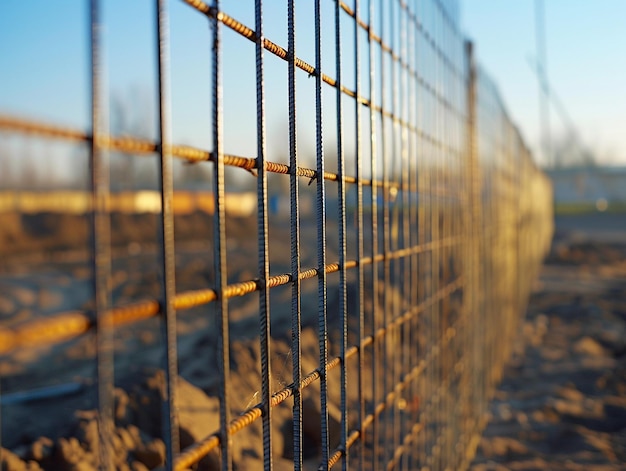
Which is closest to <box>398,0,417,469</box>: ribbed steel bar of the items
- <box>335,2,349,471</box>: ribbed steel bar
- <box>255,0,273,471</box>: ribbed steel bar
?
<box>335,2,349,471</box>: ribbed steel bar

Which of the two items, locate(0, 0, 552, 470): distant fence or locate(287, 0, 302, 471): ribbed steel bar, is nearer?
locate(0, 0, 552, 470): distant fence

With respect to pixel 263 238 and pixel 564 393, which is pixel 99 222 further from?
pixel 564 393

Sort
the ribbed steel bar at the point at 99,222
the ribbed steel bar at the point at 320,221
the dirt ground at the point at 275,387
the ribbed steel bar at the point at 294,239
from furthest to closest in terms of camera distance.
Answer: the dirt ground at the point at 275,387 → the ribbed steel bar at the point at 320,221 → the ribbed steel bar at the point at 294,239 → the ribbed steel bar at the point at 99,222

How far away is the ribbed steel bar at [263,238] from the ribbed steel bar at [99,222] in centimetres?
54

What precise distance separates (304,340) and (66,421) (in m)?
2.14

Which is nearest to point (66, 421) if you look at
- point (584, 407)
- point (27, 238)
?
point (584, 407)

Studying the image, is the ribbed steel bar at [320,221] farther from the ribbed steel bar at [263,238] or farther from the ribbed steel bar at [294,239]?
the ribbed steel bar at [263,238]

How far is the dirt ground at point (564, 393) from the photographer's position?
16.6ft

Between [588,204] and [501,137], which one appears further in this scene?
[588,204]

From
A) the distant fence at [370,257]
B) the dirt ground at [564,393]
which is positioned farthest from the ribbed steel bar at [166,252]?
the dirt ground at [564,393]

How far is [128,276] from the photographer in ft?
67.6

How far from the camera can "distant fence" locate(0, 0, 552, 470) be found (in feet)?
3.59

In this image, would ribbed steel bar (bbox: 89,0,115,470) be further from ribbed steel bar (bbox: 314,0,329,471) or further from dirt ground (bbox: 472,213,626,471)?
dirt ground (bbox: 472,213,626,471)

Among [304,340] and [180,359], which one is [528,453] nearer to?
[304,340]
